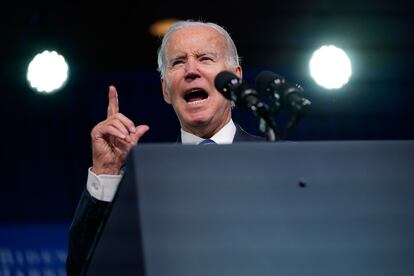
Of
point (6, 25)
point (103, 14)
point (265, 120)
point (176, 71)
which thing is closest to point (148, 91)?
point (103, 14)

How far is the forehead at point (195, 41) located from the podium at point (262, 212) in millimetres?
1100

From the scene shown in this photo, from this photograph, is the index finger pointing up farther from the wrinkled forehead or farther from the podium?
the podium

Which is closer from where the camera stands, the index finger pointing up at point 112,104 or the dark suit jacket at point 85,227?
the dark suit jacket at point 85,227

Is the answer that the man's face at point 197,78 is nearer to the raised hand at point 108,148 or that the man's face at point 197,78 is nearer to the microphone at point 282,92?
the raised hand at point 108,148

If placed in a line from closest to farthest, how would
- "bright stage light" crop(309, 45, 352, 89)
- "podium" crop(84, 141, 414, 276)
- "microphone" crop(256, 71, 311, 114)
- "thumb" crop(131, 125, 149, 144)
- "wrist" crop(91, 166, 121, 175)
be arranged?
"podium" crop(84, 141, 414, 276)
"microphone" crop(256, 71, 311, 114)
"thumb" crop(131, 125, 149, 144)
"wrist" crop(91, 166, 121, 175)
"bright stage light" crop(309, 45, 352, 89)

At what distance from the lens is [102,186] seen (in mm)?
1955

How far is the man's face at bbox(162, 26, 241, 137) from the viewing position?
244 cm

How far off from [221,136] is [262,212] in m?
1.14

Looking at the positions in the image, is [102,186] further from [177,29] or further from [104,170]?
[177,29]

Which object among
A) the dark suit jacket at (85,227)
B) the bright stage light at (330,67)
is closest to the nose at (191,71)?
the dark suit jacket at (85,227)

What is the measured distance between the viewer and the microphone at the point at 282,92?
164 centimetres

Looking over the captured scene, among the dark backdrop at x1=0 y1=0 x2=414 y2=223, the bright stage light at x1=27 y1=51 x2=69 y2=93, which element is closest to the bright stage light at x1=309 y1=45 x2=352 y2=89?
the dark backdrop at x1=0 y1=0 x2=414 y2=223

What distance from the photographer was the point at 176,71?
2496 mm

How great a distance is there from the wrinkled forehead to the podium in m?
1.10
